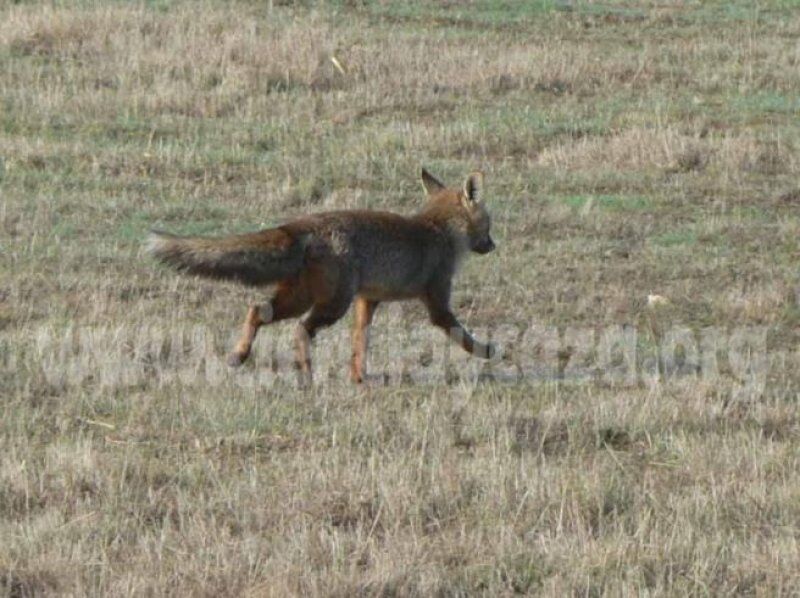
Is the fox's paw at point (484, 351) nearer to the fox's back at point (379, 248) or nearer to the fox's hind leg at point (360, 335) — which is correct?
the fox's back at point (379, 248)

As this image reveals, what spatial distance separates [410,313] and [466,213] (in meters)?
0.96

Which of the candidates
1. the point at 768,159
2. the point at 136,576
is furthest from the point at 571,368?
the point at 768,159

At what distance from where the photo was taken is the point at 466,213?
9930mm

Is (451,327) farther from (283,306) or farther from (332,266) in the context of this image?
(283,306)

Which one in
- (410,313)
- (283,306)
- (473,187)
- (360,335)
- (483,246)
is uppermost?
(473,187)

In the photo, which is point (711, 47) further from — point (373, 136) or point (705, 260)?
point (705, 260)

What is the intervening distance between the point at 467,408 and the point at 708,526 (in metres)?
1.87

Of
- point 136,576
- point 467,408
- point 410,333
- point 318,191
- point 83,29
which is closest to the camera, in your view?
point 136,576

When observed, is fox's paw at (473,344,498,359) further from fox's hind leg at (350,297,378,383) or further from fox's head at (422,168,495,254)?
fox's head at (422,168,495,254)

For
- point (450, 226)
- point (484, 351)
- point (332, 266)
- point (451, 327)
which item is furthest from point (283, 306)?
point (450, 226)

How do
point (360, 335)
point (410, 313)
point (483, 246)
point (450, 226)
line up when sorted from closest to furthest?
point (360, 335) < point (450, 226) < point (483, 246) < point (410, 313)

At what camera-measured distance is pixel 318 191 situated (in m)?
13.2

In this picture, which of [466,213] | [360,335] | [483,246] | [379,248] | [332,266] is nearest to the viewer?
[332,266]

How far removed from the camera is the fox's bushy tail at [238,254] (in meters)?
8.16
